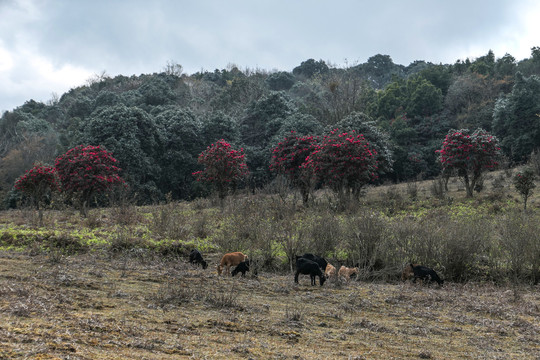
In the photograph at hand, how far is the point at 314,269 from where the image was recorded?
8.26m

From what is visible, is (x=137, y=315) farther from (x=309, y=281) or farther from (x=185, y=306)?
(x=309, y=281)

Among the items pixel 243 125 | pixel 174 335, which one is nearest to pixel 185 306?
pixel 174 335

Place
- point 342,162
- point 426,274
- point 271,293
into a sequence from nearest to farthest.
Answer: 1. point 271,293
2. point 426,274
3. point 342,162

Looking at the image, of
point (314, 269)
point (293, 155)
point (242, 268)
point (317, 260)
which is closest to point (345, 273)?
point (317, 260)

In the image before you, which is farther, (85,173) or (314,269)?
(85,173)

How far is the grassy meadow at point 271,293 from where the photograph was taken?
4.18 meters

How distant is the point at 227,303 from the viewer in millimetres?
6055

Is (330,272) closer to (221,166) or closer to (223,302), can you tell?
(223,302)

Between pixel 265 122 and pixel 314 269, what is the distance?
3123 centimetres

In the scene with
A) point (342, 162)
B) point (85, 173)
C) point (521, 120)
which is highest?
point (521, 120)

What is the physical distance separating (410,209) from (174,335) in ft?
55.6

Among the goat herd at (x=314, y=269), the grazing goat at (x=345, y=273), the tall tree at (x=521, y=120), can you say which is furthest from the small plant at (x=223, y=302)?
the tall tree at (x=521, y=120)

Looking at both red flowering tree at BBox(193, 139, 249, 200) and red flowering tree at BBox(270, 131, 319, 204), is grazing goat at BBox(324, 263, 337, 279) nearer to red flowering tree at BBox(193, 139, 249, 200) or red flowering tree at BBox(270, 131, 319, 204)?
red flowering tree at BBox(193, 139, 249, 200)

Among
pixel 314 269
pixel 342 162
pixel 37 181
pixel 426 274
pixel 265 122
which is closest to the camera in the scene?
pixel 314 269
